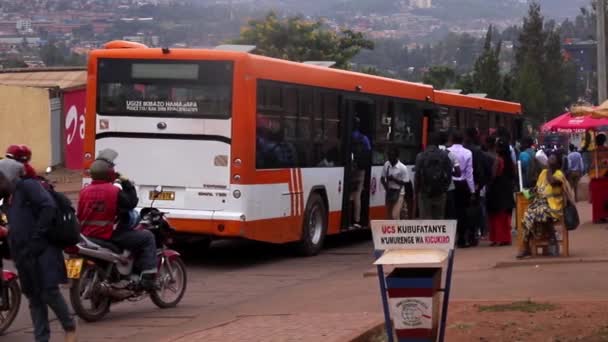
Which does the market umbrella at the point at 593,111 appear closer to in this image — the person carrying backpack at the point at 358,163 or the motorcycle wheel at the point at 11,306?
the person carrying backpack at the point at 358,163

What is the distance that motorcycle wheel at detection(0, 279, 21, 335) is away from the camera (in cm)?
1100

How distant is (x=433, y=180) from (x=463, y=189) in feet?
3.94

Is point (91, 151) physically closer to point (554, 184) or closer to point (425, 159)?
point (425, 159)

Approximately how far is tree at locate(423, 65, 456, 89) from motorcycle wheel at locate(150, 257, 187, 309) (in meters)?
52.5

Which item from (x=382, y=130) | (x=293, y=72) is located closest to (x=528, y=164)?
(x=382, y=130)

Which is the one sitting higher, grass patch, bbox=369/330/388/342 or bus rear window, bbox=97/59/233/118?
bus rear window, bbox=97/59/233/118

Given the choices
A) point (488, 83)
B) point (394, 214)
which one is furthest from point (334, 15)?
point (394, 214)

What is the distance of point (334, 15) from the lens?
101812 mm

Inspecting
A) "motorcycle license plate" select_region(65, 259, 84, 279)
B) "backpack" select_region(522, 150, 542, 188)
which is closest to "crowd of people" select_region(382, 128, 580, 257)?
"backpack" select_region(522, 150, 542, 188)

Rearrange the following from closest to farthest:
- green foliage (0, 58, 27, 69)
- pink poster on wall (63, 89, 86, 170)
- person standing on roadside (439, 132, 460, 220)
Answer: person standing on roadside (439, 132, 460, 220) < pink poster on wall (63, 89, 86, 170) < green foliage (0, 58, 27, 69)

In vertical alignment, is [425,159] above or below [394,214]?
above

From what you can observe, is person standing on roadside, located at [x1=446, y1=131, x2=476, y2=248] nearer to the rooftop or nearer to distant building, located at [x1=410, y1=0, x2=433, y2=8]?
the rooftop

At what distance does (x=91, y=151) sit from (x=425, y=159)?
501 centimetres

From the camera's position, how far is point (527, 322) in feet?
33.1
